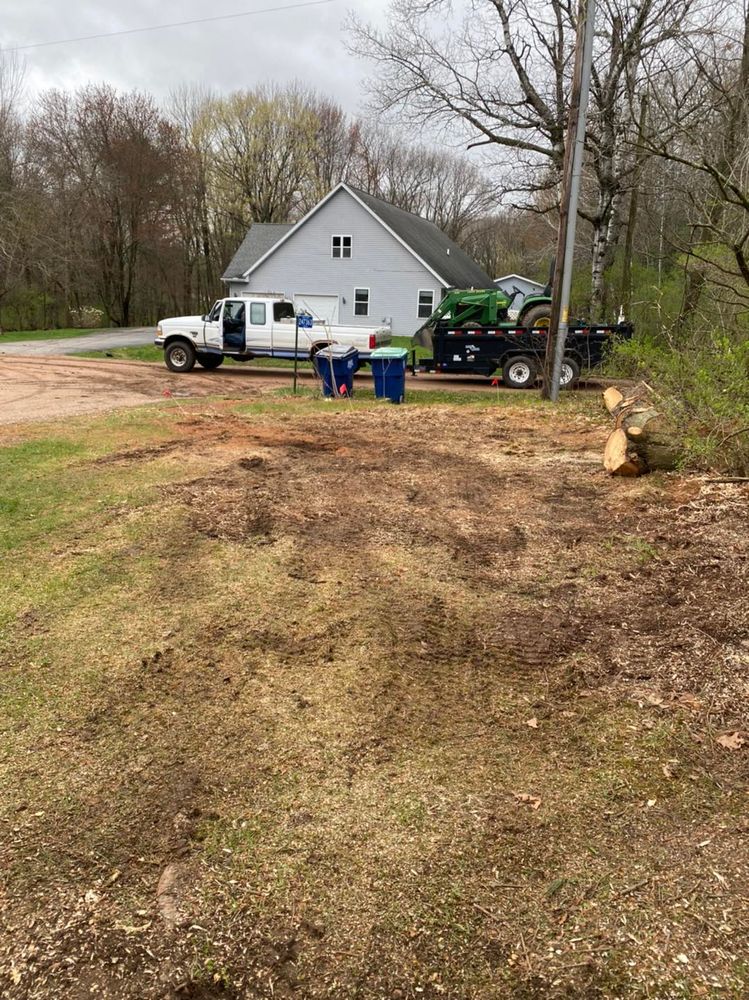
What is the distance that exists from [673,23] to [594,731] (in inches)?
843

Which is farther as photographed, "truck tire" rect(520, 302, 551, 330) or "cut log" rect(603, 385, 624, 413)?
"truck tire" rect(520, 302, 551, 330)

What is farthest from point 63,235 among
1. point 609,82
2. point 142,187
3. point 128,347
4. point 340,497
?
point 340,497

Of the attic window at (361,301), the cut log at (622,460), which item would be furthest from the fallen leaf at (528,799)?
the attic window at (361,301)

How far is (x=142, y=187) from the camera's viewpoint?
138 feet

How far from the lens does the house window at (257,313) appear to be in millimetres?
18953

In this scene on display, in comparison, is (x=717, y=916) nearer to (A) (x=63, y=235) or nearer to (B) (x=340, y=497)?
(B) (x=340, y=497)

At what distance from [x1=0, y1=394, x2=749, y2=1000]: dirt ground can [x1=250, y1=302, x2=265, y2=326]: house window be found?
14149mm

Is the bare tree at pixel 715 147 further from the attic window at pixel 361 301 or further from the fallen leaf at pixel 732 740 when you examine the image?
the attic window at pixel 361 301

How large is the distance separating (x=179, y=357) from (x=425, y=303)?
16605mm

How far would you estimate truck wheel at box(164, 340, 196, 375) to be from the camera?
1947 cm

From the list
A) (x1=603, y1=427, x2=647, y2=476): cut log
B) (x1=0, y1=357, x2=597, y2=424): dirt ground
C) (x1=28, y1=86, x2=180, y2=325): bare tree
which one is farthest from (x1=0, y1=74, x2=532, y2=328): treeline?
(x1=603, y1=427, x2=647, y2=476): cut log

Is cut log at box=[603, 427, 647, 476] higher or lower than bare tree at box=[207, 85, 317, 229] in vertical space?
lower

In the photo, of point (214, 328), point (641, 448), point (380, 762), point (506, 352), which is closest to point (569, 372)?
point (506, 352)

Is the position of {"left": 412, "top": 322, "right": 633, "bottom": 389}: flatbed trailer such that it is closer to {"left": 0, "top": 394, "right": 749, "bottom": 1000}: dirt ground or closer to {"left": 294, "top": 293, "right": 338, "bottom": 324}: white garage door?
{"left": 0, "top": 394, "right": 749, "bottom": 1000}: dirt ground
